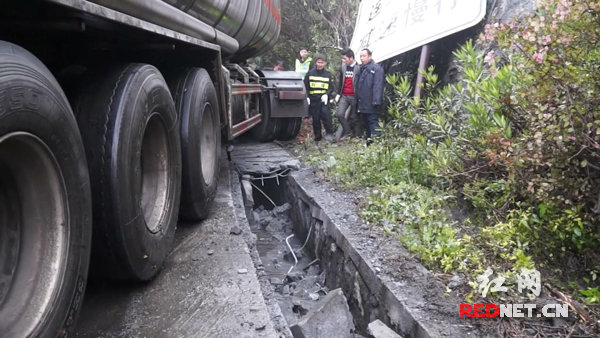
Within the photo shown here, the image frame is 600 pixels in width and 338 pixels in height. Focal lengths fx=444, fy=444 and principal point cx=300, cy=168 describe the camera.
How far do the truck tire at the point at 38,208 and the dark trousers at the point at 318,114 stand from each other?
6.46 metres

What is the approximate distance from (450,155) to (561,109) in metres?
1.34

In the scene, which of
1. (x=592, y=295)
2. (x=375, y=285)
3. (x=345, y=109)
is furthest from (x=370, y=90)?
(x=592, y=295)

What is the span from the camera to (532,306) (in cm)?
218

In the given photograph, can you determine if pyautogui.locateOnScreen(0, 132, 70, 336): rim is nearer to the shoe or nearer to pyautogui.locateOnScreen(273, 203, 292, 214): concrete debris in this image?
pyautogui.locateOnScreen(273, 203, 292, 214): concrete debris

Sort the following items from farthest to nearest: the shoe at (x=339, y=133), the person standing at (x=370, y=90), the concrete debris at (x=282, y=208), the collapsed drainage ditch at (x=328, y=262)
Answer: the shoe at (x=339, y=133)
the person standing at (x=370, y=90)
the concrete debris at (x=282, y=208)
the collapsed drainage ditch at (x=328, y=262)

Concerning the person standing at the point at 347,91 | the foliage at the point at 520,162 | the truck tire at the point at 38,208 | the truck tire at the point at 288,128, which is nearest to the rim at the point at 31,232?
the truck tire at the point at 38,208

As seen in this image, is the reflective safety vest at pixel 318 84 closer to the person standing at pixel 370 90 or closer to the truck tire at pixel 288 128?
the truck tire at pixel 288 128

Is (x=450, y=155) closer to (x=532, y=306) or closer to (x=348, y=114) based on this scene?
(x=532, y=306)

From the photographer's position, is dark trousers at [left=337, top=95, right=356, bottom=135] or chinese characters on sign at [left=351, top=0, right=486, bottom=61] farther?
dark trousers at [left=337, top=95, right=356, bottom=135]

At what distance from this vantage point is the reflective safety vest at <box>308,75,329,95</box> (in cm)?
775

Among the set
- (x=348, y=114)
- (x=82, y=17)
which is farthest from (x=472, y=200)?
(x=348, y=114)

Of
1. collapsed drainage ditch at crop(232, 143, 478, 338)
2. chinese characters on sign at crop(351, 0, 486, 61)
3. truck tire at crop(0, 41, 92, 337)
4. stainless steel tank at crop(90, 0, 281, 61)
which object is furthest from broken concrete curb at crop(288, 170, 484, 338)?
chinese characters on sign at crop(351, 0, 486, 61)

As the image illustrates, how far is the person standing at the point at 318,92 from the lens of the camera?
7727 millimetres

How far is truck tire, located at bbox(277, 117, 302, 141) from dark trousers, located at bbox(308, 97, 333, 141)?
43 centimetres
